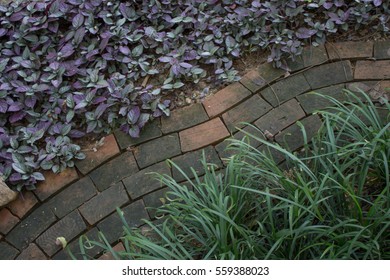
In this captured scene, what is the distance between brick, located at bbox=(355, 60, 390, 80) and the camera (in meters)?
2.72

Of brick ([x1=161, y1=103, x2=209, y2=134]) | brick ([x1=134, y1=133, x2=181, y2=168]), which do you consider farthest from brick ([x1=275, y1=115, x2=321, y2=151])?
brick ([x1=134, y1=133, x2=181, y2=168])

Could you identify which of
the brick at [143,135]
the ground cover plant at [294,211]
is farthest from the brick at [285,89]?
the brick at [143,135]

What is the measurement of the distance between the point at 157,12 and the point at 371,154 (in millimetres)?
1432

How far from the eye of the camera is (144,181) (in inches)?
101

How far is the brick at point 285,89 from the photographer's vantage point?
272cm

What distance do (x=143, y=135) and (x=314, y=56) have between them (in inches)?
38.4

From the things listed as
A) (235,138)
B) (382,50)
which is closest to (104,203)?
(235,138)

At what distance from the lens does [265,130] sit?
8.66 ft

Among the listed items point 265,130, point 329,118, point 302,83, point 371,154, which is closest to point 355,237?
point 371,154

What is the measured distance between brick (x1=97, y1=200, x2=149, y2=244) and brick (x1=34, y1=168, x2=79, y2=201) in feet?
0.94

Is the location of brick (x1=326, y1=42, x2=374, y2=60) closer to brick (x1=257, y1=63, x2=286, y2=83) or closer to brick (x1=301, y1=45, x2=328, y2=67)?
brick (x1=301, y1=45, x2=328, y2=67)

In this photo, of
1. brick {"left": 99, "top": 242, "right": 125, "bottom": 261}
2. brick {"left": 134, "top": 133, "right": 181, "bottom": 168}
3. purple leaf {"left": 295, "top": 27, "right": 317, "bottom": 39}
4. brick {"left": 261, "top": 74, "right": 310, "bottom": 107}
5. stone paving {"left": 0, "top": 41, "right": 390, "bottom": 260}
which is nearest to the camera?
brick {"left": 99, "top": 242, "right": 125, "bottom": 261}

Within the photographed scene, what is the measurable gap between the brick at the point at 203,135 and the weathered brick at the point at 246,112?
0.04m

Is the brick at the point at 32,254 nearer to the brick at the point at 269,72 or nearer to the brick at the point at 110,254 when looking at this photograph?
the brick at the point at 110,254
